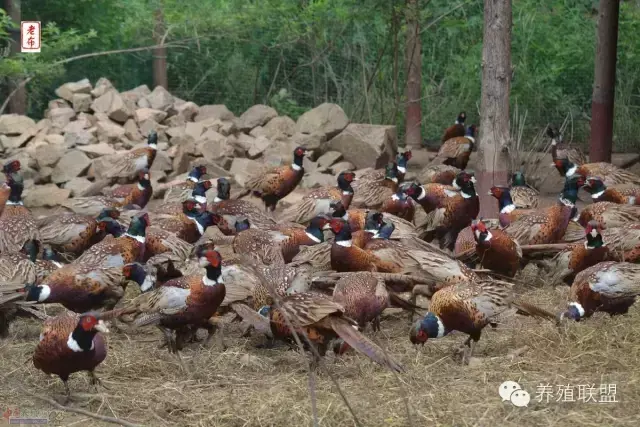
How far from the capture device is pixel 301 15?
49.7 feet

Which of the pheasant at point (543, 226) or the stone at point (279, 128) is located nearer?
the pheasant at point (543, 226)

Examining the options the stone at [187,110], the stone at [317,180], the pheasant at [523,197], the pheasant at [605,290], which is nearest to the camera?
the pheasant at [605,290]

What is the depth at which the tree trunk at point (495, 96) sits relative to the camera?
923 centimetres

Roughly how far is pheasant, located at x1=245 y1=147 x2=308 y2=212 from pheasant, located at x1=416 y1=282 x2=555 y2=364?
505 centimetres

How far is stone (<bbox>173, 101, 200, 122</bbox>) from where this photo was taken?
14.8 meters

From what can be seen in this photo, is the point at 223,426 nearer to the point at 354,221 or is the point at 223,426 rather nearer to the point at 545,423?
the point at 545,423

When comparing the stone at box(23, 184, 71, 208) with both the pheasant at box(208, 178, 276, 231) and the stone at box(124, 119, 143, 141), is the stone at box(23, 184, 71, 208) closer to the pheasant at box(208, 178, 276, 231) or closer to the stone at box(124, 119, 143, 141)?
the stone at box(124, 119, 143, 141)

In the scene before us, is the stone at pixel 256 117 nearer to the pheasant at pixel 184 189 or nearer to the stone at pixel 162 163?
the stone at pixel 162 163

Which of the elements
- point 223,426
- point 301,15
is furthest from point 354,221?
point 301,15

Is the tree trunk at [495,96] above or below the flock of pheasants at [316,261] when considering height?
above

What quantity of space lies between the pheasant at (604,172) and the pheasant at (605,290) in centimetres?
350

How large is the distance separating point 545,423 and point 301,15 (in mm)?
11207

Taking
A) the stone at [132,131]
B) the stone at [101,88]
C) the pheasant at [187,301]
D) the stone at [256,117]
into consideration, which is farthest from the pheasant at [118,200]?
the stone at [101,88]

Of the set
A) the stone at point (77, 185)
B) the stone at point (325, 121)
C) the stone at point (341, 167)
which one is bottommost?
the stone at point (77, 185)
